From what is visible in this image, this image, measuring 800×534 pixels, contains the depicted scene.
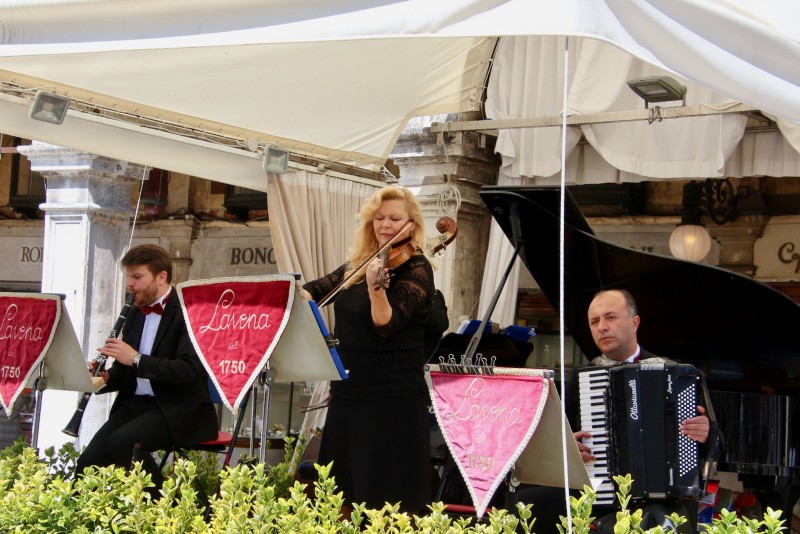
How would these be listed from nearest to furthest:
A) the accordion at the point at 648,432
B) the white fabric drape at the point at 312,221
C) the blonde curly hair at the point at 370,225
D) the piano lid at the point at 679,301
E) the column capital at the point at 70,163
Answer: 1. the accordion at the point at 648,432
2. the blonde curly hair at the point at 370,225
3. the piano lid at the point at 679,301
4. the white fabric drape at the point at 312,221
5. the column capital at the point at 70,163

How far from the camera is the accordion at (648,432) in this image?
13.5ft

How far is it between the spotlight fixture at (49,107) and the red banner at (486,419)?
8.90 feet

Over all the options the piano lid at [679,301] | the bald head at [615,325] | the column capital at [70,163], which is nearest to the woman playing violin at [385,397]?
the bald head at [615,325]

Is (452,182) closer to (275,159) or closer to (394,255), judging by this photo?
(275,159)

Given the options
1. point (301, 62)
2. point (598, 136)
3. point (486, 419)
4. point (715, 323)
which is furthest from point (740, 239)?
point (486, 419)

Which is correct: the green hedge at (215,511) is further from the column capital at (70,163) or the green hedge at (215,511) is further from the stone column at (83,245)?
the column capital at (70,163)

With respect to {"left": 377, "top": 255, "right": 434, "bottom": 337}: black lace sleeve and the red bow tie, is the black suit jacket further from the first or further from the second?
{"left": 377, "top": 255, "right": 434, "bottom": 337}: black lace sleeve

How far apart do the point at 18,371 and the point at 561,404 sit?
8.89 feet

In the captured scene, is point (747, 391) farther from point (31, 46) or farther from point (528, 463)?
point (31, 46)

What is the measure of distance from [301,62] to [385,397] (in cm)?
230

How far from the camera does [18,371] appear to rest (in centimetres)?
523

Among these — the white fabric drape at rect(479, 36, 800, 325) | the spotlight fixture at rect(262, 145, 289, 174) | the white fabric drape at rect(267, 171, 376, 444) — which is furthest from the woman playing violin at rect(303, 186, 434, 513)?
the white fabric drape at rect(479, 36, 800, 325)

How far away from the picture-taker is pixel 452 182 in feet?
25.7

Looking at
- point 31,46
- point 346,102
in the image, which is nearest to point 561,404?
point 31,46
